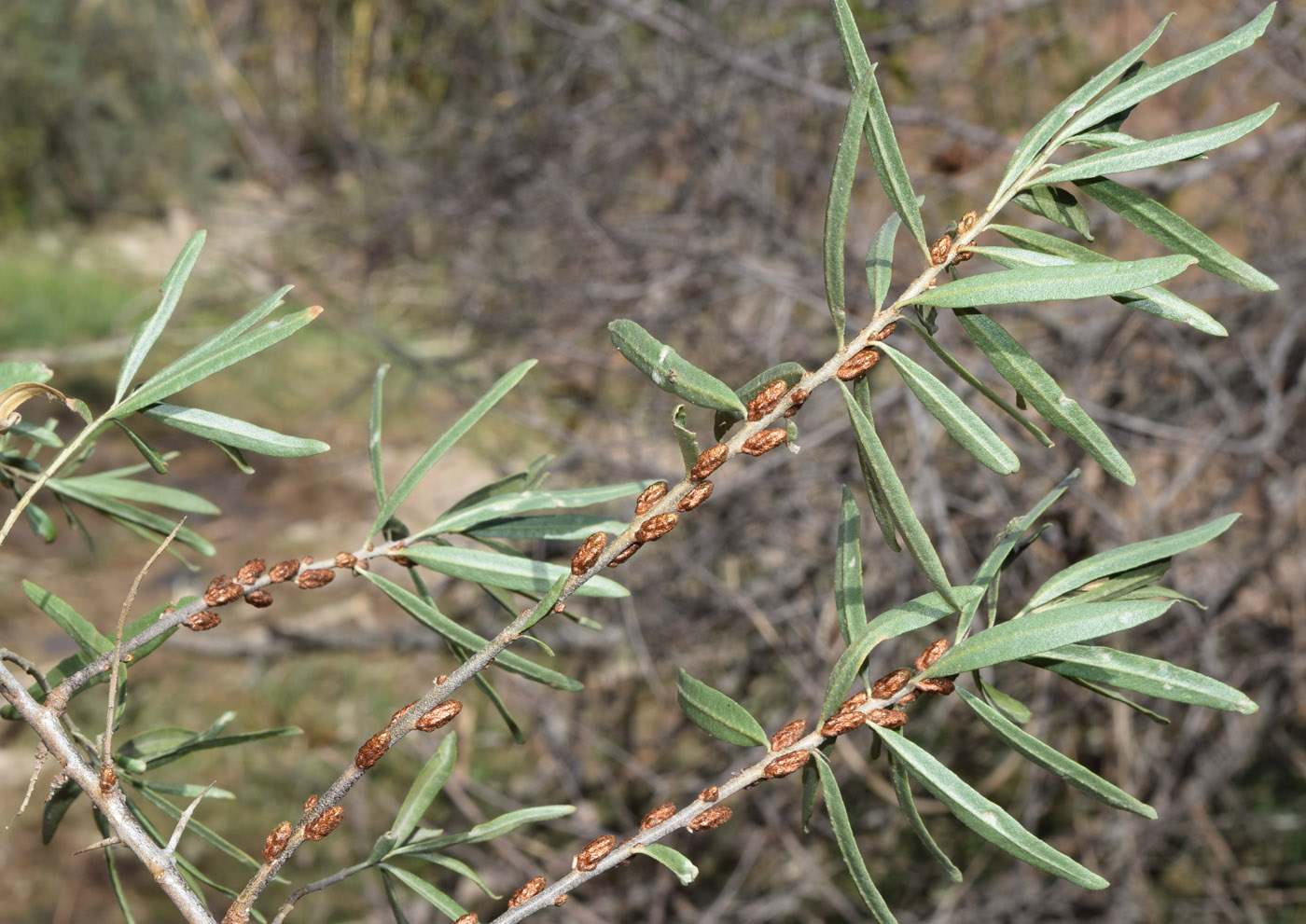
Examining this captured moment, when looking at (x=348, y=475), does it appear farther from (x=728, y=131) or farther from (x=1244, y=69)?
(x=1244, y=69)

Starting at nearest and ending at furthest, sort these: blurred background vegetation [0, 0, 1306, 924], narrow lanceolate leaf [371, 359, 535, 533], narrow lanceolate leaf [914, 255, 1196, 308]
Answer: narrow lanceolate leaf [914, 255, 1196, 308] → narrow lanceolate leaf [371, 359, 535, 533] → blurred background vegetation [0, 0, 1306, 924]

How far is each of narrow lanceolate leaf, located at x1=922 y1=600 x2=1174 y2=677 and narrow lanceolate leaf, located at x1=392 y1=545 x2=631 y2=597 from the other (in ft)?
0.56

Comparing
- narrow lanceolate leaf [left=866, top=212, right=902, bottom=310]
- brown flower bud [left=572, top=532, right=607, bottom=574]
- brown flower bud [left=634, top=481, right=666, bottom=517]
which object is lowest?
brown flower bud [left=572, top=532, right=607, bottom=574]

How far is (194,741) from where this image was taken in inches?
20.0

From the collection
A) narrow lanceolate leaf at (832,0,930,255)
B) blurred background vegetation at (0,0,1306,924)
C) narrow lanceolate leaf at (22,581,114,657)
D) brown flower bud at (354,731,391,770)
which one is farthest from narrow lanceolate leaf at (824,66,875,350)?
blurred background vegetation at (0,0,1306,924)

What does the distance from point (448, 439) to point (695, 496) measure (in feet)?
0.49

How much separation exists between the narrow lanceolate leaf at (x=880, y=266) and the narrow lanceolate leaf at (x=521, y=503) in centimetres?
14

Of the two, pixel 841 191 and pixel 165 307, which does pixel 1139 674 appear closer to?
pixel 841 191

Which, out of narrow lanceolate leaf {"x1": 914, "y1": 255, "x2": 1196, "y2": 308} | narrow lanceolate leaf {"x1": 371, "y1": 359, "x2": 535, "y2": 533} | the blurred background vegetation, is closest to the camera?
narrow lanceolate leaf {"x1": 914, "y1": 255, "x2": 1196, "y2": 308}

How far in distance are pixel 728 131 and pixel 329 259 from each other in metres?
1.31

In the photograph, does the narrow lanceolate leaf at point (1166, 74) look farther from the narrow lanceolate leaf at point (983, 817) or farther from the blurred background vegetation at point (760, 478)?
the blurred background vegetation at point (760, 478)

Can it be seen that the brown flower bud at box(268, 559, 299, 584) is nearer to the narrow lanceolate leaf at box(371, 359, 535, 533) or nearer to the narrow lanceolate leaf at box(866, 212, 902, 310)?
the narrow lanceolate leaf at box(371, 359, 535, 533)

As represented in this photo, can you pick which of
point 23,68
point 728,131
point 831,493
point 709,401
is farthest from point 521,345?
point 23,68

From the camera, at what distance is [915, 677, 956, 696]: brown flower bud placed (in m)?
0.41
